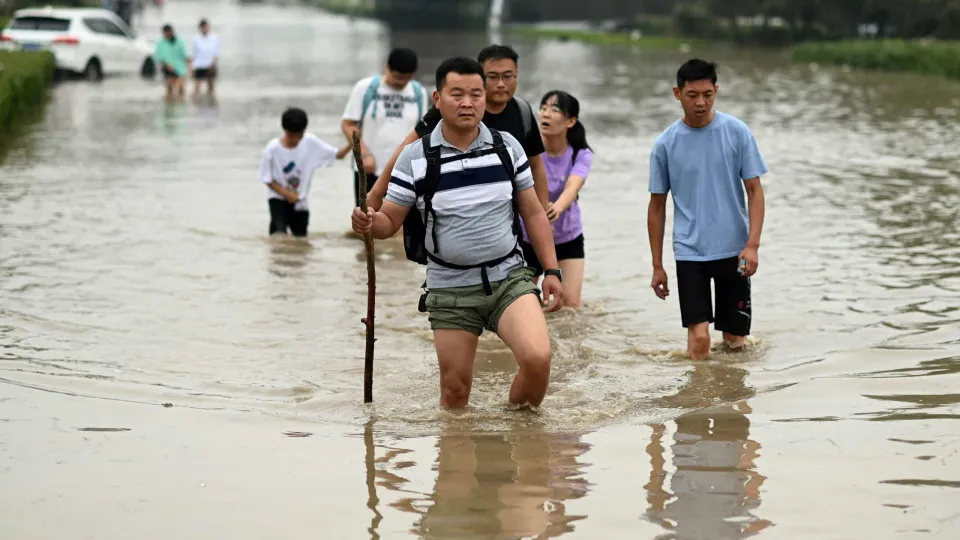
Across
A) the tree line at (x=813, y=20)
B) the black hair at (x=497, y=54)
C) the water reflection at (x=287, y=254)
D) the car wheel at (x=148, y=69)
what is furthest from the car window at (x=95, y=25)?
the black hair at (x=497, y=54)

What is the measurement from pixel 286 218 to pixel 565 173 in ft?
12.6

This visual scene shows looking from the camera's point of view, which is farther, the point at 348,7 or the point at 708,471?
the point at 348,7

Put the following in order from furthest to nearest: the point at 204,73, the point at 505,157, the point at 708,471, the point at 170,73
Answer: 1. the point at 204,73
2. the point at 170,73
3. the point at 505,157
4. the point at 708,471

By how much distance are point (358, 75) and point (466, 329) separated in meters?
29.0

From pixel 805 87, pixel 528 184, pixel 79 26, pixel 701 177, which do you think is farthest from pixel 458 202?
pixel 79 26

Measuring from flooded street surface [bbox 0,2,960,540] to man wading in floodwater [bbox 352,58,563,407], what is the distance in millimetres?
556

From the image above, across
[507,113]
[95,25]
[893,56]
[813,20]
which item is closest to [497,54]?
[507,113]

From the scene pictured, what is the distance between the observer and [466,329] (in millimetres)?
6641

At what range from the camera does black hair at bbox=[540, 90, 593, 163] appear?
8938mm

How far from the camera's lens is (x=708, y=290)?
26.0 ft

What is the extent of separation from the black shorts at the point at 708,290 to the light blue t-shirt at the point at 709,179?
6cm

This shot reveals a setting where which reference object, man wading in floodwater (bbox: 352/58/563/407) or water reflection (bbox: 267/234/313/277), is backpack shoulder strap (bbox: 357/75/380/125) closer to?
water reflection (bbox: 267/234/313/277)

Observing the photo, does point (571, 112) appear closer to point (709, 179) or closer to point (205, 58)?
point (709, 179)

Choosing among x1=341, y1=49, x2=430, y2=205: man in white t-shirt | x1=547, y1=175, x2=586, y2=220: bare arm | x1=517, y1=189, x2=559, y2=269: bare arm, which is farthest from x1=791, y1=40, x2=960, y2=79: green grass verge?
x1=517, y1=189, x2=559, y2=269: bare arm
